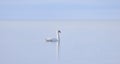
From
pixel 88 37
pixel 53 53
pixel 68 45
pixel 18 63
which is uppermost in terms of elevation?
pixel 88 37

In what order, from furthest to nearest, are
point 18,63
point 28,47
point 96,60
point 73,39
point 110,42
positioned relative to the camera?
point 73,39 < point 110,42 < point 28,47 < point 96,60 < point 18,63

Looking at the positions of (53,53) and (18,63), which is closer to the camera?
(18,63)

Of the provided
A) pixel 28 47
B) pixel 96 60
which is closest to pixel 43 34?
pixel 28 47

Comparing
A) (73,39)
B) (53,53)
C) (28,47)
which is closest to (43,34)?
(73,39)

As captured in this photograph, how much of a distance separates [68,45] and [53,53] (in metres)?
0.76

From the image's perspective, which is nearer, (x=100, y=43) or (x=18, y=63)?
A: (x=18, y=63)

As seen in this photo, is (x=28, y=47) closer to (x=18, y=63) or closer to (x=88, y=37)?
(x=18, y=63)

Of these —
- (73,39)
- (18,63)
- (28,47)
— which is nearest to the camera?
(18,63)

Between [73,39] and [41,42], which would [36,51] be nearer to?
[41,42]

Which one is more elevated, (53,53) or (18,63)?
(53,53)

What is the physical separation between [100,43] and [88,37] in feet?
2.67

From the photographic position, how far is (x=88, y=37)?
20.8 ft

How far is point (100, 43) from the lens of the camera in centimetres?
555

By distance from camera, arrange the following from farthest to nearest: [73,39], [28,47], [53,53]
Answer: [73,39] < [28,47] < [53,53]
